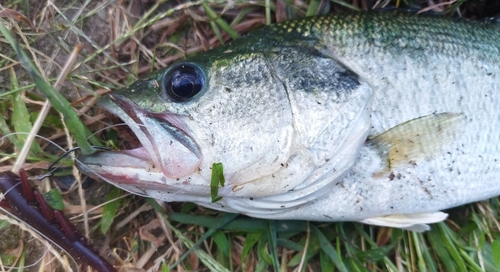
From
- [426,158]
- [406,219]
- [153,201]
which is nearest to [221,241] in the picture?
[153,201]

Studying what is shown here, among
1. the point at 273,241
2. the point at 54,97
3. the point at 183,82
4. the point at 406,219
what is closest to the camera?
the point at 54,97

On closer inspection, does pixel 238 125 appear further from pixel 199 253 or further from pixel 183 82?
pixel 199 253

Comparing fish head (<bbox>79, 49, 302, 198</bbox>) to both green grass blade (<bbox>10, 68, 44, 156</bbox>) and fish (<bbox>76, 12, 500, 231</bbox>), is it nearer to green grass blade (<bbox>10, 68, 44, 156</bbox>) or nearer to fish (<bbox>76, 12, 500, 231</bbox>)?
fish (<bbox>76, 12, 500, 231</bbox>)

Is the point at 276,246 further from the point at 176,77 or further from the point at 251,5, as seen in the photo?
the point at 251,5

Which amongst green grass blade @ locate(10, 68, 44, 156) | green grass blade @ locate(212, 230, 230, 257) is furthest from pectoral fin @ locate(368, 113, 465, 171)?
green grass blade @ locate(10, 68, 44, 156)

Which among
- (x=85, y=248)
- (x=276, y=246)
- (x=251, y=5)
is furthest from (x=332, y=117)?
(x=85, y=248)

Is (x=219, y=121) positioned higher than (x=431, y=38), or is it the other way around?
(x=431, y=38)
